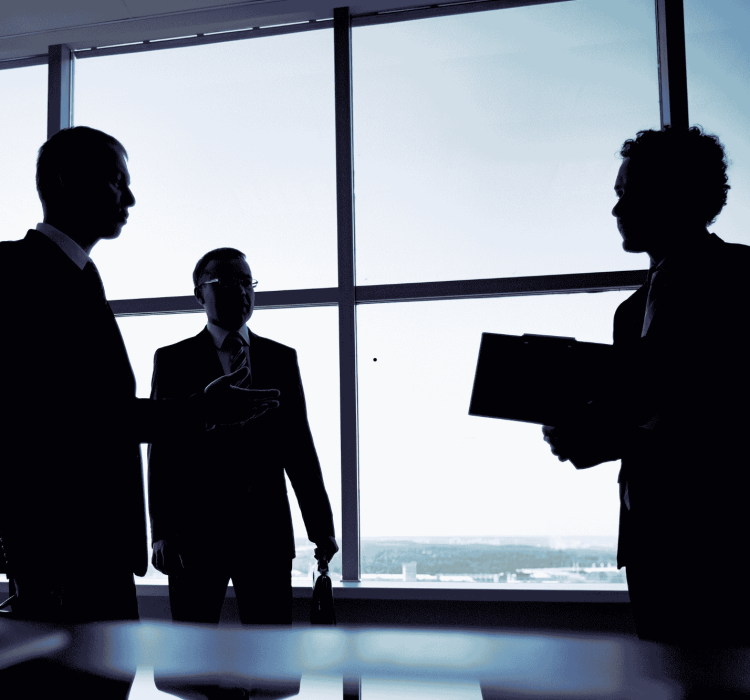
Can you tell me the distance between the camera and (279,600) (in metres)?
2.01

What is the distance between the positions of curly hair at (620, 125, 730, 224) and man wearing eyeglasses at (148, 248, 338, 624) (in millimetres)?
1296

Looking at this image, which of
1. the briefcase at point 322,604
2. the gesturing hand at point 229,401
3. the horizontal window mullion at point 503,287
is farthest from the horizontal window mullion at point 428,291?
the gesturing hand at point 229,401

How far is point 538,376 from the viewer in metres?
1.43

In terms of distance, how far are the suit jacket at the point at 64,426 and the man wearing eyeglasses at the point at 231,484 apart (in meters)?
0.78

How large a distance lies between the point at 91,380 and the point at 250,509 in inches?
39.5

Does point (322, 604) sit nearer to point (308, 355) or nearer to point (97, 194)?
point (97, 194)

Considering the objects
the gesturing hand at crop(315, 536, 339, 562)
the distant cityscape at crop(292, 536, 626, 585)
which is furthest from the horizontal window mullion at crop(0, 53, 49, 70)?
the gesturing hand at crop(315, 536, 339, 562)

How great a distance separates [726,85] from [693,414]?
2.90 m

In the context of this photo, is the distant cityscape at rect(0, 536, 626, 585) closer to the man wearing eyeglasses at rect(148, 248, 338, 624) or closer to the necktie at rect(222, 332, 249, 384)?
the man wearing eyeglasses at rect(148, 248, 338, 624)

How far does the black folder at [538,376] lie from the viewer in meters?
1.38

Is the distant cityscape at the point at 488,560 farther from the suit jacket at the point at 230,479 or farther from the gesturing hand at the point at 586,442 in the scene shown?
the gesturing hand at the point at 586,442

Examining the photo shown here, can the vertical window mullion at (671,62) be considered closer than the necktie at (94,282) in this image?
No

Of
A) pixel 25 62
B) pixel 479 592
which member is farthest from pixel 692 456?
pixel 25 62

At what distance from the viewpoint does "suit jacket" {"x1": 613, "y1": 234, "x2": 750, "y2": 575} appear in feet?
3.99
